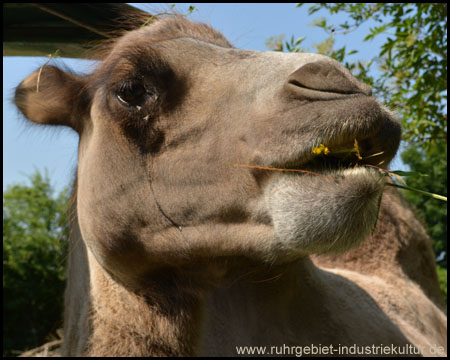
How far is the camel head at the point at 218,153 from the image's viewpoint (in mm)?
1737

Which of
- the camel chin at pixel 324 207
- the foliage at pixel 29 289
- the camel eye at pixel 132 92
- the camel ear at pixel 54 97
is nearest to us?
the camel chin at pixel 324 207

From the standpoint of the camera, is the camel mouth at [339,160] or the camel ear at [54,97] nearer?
the camel mouth at [339,160]

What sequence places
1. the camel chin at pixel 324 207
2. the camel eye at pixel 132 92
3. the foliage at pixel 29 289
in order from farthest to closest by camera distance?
1. the foliage at pixel 29 289
2. the camel eye at pixel 132 92
3. the camel chin at pixel 324 207

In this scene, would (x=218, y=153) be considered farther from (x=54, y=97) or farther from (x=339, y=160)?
(x=54, y=97)

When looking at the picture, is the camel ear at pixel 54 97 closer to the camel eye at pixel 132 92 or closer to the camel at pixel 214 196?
the camel at pixel 214 196

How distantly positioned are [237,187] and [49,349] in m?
5.84

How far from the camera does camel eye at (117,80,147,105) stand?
88.5 inches

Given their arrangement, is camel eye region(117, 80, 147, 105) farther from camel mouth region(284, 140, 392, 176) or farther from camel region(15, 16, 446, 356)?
camel mouth region(284, 140, 392, 176)

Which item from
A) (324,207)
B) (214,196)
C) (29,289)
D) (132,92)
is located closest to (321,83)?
(324,207)

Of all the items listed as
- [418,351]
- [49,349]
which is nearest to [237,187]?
[418,351]

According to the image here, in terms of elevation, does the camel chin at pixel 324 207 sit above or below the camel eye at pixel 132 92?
below

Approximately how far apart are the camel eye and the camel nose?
0.79m

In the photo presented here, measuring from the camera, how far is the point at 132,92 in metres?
2.27

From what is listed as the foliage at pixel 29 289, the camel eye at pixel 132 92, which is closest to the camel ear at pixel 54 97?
the camel eye at pixel 132 92
